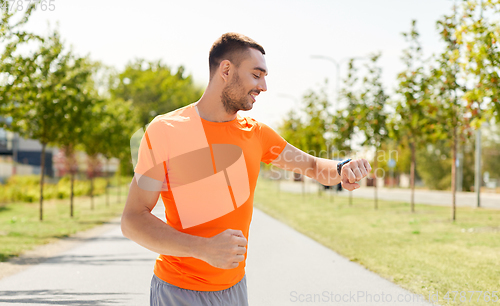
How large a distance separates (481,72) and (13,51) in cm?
992

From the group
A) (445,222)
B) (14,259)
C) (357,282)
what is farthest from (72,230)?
(445,222)

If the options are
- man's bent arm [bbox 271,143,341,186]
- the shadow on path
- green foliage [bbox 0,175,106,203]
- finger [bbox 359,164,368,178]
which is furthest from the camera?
green foliage [bbox 0,175,106,203]

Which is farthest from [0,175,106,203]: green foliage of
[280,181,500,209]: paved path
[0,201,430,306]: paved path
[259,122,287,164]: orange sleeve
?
[259,122,287,164]: orange sleeve

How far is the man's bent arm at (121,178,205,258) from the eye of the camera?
1.62 m

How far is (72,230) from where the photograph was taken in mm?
15227

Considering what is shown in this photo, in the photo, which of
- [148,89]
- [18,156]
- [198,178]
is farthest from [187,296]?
[18,156]

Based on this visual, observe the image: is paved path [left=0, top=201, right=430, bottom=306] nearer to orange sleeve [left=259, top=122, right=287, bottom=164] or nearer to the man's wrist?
orange sleeve [left=259, top=122, right=287, bottom=164]

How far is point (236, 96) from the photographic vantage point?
6.47 ft

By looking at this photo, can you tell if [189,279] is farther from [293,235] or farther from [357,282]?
[293,235]

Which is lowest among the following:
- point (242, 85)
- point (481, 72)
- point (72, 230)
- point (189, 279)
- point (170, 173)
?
point (72, 230)

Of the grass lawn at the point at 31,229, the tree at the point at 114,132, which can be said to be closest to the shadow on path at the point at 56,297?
the grass lawn at the point at 31,229

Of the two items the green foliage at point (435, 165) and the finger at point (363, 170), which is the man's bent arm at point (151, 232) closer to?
the finger at point (363, 170)

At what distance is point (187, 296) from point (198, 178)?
47cm

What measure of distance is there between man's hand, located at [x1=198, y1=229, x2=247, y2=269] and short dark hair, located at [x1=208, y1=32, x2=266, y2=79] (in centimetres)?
69
